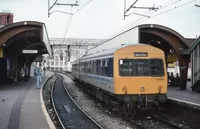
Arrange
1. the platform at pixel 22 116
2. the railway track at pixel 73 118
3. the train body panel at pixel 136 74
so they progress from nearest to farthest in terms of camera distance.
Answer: the platform at pixel 22 116
the railway track at pixel 73 118
the train body panel at pixel 136 74

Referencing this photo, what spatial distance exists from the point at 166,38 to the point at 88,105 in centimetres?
828

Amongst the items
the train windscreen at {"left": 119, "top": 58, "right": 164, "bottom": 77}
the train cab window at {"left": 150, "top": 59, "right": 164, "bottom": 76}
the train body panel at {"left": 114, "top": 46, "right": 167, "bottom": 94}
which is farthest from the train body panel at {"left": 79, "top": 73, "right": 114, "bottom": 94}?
the train cab window at {"left": 150, "top": 59, "right": 164, "bottom": 76}

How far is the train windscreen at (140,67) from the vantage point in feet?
47.0

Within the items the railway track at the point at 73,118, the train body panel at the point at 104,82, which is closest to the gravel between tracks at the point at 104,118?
the railway track at the point at 73,118

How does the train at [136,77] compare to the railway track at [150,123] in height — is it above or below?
above

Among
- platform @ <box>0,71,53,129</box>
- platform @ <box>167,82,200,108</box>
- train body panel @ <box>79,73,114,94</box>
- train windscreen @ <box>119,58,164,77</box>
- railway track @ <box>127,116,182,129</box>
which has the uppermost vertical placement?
train windscreen @ <box>119,58,164,77</box>

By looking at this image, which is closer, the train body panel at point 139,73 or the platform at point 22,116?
the platform at point 22,116

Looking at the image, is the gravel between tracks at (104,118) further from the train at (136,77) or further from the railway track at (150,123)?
the train at (136,77)

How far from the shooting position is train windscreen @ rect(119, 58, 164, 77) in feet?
47.0

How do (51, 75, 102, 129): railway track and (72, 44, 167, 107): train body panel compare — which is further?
(72, 44, 167, 107): train body panel

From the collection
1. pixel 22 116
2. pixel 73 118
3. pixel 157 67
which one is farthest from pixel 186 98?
pixel 22 116

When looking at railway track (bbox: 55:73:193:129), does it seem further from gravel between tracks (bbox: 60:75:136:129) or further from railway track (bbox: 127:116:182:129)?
gravel between tracks (bbox: 60:75:136:129)

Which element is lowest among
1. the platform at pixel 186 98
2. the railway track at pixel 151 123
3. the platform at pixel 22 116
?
the railway track at pixel 151 123

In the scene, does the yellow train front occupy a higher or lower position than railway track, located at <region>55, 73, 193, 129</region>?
higher
